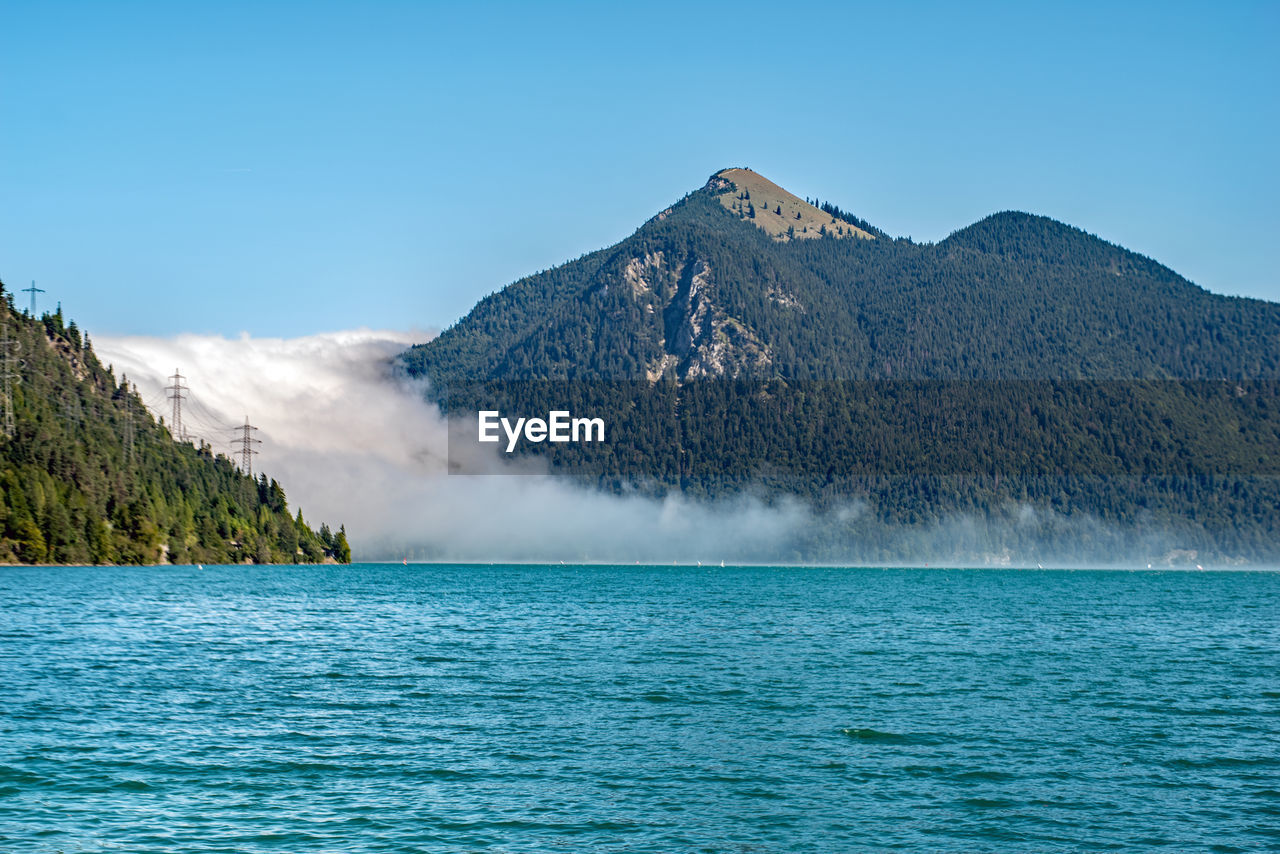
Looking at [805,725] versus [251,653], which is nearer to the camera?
[805,725]

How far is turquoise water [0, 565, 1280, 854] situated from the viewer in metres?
38.2

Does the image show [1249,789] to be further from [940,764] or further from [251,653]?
[251,653]

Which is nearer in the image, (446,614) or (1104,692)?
(1104,692)

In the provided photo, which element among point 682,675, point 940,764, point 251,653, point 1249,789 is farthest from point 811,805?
point 251,653

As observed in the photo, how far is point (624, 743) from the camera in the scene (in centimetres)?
5250

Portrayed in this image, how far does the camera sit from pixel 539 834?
37.2 metres

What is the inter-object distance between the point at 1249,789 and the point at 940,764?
1161cm

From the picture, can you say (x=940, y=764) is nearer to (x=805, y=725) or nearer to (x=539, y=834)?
(x=805, y=725)

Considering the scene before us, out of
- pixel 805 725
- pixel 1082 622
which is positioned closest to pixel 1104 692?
pixel 805 725

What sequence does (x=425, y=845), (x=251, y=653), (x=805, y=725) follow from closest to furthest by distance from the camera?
1. (x=425, y=845)
2. (x=805, y=725)
3. (x=251, y=653)

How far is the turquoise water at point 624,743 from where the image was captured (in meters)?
38.2

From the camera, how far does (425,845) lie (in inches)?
1415

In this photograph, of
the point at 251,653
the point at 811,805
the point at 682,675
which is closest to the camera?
the point at 811,805

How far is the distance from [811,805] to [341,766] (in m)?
19.1
